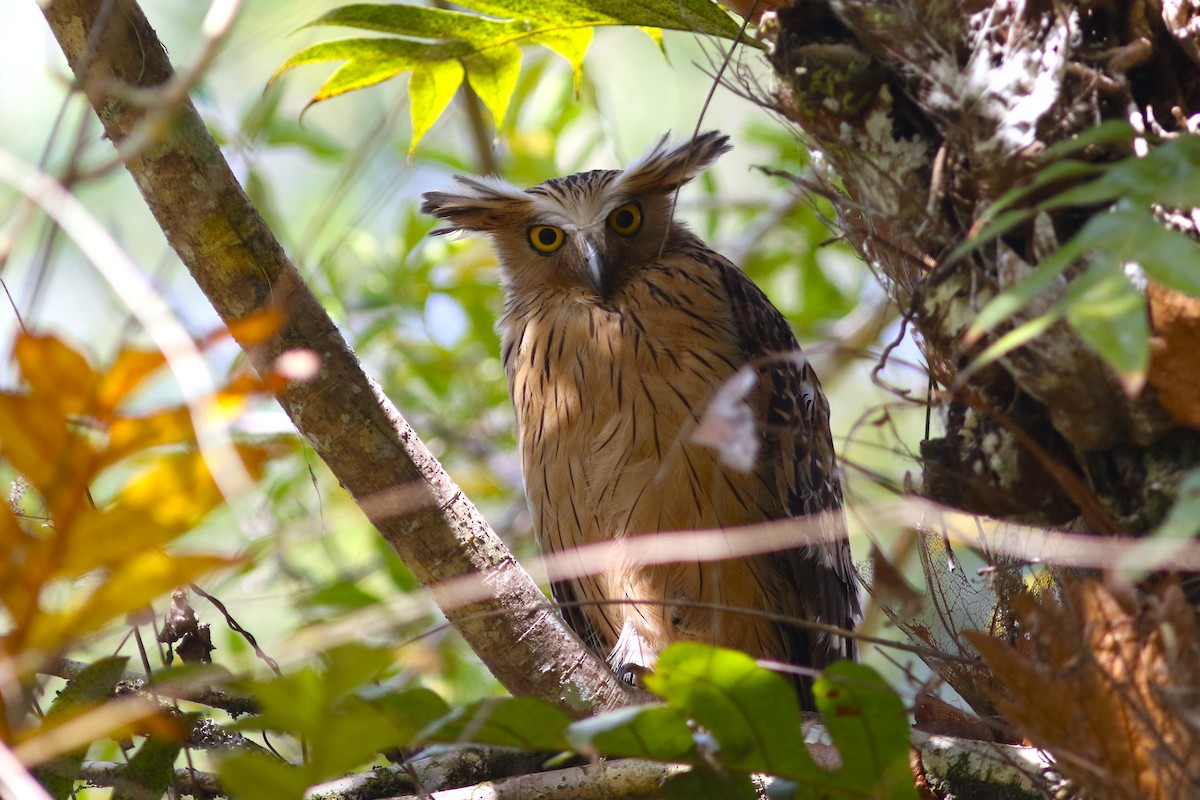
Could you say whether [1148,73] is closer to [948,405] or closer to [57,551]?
[948,405]

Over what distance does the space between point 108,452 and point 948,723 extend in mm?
1378

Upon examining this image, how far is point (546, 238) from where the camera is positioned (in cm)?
310

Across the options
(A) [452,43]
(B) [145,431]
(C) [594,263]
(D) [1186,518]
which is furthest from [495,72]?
(D) [1186,518]

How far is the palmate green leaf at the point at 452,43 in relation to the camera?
1.86m

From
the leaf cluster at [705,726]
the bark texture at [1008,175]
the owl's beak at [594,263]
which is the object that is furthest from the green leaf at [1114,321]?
the owl's beak at [594,263]

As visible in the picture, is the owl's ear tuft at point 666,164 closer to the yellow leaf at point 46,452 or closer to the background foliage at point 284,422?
the background foliage at point 284,422

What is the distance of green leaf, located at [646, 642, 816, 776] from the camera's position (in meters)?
1.15

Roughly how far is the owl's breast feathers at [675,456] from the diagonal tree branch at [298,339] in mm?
767

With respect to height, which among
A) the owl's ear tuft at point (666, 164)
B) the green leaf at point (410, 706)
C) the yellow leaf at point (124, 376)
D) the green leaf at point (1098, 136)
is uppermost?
the owl's ear tuft at point (666, 164)

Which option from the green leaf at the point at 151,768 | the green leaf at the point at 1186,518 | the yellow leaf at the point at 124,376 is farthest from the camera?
the green leaf at the point at 151,768

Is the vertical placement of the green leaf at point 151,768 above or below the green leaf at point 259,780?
above

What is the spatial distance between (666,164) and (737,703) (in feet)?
7.00

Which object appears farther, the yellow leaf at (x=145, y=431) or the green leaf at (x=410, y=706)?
the green leaf at (x=410, y=706)

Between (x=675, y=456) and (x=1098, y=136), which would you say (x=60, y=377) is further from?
(x=675, y=456)
